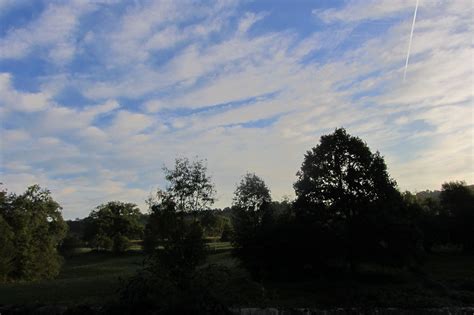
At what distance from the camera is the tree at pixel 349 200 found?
31.3 metres

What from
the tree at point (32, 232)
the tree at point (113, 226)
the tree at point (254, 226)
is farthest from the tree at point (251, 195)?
the tree at point (113, 226)

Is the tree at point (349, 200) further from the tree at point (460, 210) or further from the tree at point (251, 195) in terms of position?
the tree at point (460, 210)

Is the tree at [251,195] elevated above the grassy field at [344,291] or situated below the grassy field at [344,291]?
above

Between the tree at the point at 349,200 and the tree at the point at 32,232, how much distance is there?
91.8ft

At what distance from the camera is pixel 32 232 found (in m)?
48.9

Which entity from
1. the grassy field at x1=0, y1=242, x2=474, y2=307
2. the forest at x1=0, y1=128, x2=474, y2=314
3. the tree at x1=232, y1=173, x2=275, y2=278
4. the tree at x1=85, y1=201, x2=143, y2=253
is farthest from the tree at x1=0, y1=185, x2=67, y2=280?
the tree at x1=85, y1=201, x2=143, y2=253

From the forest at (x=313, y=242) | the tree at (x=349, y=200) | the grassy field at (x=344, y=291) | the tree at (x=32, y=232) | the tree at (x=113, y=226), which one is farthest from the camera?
the tree at (x=113, y=226)

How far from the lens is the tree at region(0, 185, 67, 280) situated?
4528 centimetres

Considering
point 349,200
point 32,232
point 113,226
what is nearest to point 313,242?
point 349,200

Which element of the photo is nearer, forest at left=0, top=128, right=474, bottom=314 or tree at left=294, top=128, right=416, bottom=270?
forest at left=0, top=128, right=474, bottom=314

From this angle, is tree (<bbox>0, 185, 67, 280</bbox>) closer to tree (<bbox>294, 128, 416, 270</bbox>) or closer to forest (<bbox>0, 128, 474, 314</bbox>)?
forest (<bbox>0, 128, 474, 314</bbox>)

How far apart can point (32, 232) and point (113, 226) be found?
3560 centimetres

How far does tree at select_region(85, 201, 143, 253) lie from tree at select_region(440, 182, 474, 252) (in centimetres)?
5356

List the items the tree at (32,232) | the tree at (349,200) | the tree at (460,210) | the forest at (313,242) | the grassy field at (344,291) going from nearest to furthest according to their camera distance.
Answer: the grassy field at (344,291) < the forest at (313,242) < the tree at (349,200) < the tree at (32,232) < the tree at (460,210)
